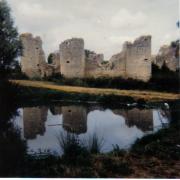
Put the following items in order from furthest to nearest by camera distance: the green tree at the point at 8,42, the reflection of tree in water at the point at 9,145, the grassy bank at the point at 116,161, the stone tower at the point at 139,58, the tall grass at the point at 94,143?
the green tree at the point at 8,42
the stone tower at the point at 139,58
the tall grass at the point at 94,143
the reflection of tree in water at the point at 9,145
the grassy bank at the point at 116,161

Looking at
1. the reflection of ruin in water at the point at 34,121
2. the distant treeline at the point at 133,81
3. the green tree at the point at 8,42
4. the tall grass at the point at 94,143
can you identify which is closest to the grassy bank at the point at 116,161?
the tall grass at the point at 94,143

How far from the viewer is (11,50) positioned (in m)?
4.44

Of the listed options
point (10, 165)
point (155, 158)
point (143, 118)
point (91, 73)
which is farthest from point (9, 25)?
point (155, 158)

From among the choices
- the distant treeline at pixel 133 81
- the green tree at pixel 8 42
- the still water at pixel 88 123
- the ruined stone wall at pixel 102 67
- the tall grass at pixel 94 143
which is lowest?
the tall grass at pixel 94 143

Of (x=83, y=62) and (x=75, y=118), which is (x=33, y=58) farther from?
(x=75, y=118)

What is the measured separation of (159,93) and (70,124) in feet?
3.88

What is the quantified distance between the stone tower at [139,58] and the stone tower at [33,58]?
3.58 feet

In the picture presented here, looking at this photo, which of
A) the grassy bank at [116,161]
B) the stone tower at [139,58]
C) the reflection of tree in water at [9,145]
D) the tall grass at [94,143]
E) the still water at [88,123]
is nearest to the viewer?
the grassy bank at [116,161]

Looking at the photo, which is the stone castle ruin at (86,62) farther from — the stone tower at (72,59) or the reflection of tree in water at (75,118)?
the reflection of tree in water at (75,118)

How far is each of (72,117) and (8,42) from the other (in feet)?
4.29

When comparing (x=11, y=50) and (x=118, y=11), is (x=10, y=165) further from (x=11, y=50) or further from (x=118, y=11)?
(x=118, y=11)

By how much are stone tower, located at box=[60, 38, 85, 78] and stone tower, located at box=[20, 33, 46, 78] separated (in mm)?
266

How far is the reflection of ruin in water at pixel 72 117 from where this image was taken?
4.20 meters

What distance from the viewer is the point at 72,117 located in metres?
4.20
